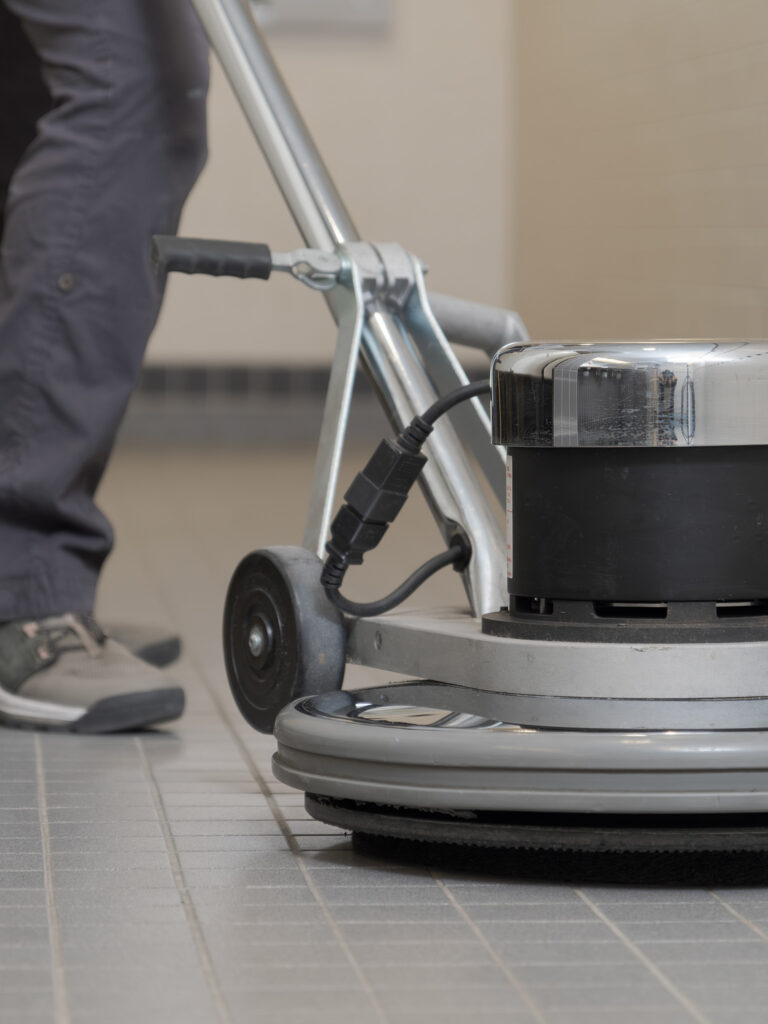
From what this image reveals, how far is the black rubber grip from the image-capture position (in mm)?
1379

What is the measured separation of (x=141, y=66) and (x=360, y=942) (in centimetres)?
108

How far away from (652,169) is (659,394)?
4.45 ft

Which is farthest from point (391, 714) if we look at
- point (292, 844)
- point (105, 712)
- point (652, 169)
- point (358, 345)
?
point (652, 169)

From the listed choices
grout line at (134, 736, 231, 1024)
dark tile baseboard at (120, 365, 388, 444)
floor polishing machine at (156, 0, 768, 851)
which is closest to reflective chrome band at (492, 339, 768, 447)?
floor polishing machine at (156, 0, 768, 851)

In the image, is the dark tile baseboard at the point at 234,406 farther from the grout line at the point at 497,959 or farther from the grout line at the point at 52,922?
the grout line at the point at 497,959

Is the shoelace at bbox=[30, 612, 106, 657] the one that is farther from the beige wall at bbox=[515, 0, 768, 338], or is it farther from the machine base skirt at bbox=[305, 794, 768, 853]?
the beige wall at bbox=[515, 0, 768, 338]

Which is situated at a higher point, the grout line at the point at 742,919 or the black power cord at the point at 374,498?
the black power cord at the point at 374,498

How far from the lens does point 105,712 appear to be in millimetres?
1701

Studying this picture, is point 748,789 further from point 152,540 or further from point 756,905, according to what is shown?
point 152,540

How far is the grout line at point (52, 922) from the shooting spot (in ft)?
2.98

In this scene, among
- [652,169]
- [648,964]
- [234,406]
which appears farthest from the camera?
[234,406]

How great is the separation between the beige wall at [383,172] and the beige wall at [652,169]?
118 inches

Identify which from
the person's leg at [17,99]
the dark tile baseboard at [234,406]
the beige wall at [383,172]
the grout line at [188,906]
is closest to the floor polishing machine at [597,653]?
the grout line at [188,906]

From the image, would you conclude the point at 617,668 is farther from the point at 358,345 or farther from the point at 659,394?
the point at 358,345
